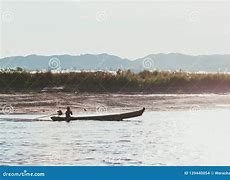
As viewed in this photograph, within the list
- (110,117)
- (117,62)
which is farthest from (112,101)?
(117,62)

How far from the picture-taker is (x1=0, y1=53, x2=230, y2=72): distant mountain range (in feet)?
12.5

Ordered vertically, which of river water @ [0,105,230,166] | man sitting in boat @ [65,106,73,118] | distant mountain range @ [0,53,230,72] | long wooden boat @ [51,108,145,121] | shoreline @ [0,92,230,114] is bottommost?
river water @ [0,105,230,166]

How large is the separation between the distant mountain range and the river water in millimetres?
246

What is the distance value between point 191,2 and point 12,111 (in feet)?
3.63

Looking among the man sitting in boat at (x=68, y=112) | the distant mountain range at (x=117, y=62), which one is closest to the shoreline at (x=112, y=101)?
the man sitting in boat at (x=68, y=112)

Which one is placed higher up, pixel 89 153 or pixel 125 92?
pixel 125 92

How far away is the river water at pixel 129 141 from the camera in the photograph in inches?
145

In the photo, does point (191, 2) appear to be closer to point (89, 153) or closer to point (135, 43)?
point (135, 43)

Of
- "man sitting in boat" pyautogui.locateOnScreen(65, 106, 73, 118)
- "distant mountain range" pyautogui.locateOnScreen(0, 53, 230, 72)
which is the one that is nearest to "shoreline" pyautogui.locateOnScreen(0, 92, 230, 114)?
"man sitting in boat" pyautogui.locateOnScreen(65, 106, 73, 118)

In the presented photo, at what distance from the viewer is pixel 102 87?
12.9ft

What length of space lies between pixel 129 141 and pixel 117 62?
422mm

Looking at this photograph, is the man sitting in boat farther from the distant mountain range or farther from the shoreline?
the distant mountain range
